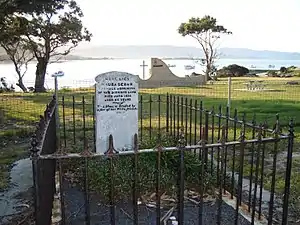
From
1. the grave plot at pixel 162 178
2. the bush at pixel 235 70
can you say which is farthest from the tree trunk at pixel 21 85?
the grave plot at pixel 162 178

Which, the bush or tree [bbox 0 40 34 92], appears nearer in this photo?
tree [bbox 0 40 34 92]

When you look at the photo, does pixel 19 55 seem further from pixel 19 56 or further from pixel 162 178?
pixel 162 178

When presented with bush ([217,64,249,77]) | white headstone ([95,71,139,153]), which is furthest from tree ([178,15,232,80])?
white headstone ([95,71,139,153])

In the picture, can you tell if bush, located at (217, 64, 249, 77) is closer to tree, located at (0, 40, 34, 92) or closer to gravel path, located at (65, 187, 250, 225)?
tree, located at (0, 40, 34, 92)

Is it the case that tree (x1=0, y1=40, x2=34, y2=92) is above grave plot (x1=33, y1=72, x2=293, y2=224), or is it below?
above

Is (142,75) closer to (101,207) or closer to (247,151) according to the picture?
(247,151)

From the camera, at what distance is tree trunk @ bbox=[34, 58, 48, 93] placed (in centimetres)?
2588

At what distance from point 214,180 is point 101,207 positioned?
1.62 metres

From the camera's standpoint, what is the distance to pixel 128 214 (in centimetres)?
427

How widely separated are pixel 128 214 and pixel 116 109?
6.17ft

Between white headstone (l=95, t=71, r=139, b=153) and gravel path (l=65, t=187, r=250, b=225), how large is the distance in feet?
4.12

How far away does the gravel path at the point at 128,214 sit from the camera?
4086mm

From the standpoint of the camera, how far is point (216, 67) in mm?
36312

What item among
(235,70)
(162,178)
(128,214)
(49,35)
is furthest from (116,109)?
(235,70)
